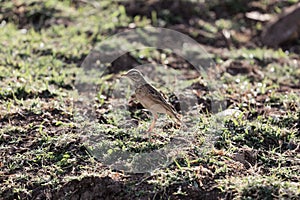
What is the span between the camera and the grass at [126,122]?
515cm

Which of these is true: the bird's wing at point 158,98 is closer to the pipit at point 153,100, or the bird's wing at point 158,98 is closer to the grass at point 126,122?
the pipit at point 153,100

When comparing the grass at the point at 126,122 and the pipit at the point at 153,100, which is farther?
the pipit at the point at 153,100

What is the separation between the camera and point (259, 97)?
23.5 ft

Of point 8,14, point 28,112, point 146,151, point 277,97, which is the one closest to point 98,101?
point 28,112

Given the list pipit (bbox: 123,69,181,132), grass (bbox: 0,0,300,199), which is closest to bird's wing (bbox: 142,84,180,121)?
pipit (bbox: 123,69,181,132)

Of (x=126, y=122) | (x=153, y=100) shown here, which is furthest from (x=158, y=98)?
(x=126, y=122)

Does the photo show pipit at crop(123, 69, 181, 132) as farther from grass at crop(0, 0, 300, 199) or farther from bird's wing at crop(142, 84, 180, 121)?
grass at crop(0, 0, 300, 199)

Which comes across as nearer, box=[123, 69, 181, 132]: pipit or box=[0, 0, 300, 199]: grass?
box=[0, 0, 300, 199]: grass

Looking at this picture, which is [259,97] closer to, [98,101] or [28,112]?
[98,101]

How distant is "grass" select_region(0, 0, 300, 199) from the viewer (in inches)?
203

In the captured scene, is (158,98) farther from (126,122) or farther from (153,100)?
(126,122)

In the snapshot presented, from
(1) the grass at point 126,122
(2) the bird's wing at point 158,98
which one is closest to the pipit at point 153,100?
(2) the bird's wing at point 158,98

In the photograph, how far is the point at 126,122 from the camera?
6305 mm

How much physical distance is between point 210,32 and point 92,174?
5.10m
